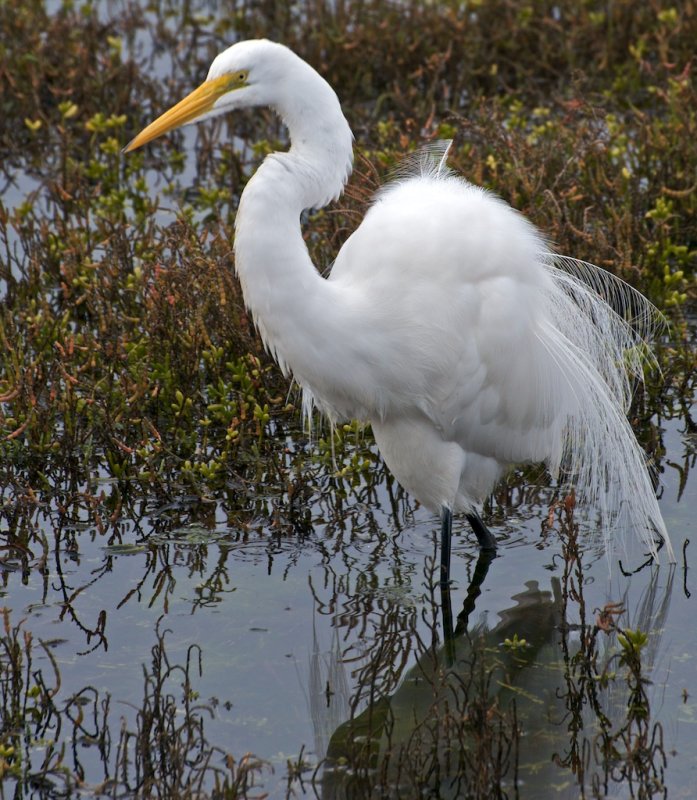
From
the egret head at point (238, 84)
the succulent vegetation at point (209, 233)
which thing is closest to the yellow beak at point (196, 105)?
the egret head at point (238, 84)

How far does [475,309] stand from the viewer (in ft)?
11.6

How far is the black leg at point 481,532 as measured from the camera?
395 centimetres

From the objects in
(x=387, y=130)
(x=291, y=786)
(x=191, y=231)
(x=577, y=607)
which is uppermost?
(x=387, y=130)

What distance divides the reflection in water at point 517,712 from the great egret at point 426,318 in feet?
1.05

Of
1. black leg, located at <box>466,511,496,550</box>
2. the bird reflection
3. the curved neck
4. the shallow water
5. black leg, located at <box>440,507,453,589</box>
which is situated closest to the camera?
the bird reflection

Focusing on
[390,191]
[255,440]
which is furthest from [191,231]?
[390,191]

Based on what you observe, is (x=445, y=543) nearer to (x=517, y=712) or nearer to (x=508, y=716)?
(x=517, y=712)

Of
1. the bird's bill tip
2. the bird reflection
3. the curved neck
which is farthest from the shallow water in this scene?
the bird's bill tip

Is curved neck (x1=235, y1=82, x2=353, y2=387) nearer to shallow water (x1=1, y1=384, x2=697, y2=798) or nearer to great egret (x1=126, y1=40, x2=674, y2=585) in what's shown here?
great egret (x1=126, y1=40, x2=674, y2=585)

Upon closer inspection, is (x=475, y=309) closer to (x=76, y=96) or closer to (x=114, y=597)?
(x=114, y=597)

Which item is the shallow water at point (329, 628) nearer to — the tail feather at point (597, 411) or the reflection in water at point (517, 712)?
the reflection in water at point (517, 712)

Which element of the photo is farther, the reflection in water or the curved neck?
the curved neck

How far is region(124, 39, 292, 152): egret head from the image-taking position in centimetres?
320

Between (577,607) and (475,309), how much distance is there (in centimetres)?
98
